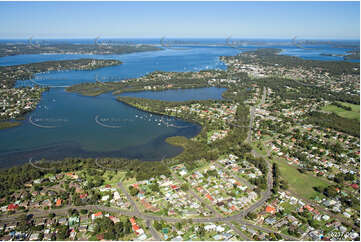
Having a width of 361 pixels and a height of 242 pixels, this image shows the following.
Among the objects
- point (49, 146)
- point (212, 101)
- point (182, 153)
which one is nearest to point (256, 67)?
point (212, 101)

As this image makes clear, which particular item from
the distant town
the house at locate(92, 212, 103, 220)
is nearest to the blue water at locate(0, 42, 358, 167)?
the distant town

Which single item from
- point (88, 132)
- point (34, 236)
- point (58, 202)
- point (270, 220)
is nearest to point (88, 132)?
point (88, 132)

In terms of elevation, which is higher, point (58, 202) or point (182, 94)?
point (182, 94)

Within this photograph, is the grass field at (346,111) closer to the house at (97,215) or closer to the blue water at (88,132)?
the blue water at (88,132)

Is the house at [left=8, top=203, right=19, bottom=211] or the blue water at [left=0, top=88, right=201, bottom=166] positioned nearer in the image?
the house at [left=8, top=203, right=19, bottom=211]

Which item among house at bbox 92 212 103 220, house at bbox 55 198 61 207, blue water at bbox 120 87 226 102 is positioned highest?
blue water at bbox 120 87 226 102

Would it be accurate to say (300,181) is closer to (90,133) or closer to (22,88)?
(90,133)

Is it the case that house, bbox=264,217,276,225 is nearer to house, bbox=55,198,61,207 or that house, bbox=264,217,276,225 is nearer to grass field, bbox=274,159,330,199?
grass field, bbox=274,159,330,199

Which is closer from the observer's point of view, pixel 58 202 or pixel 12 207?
pixel 12 207

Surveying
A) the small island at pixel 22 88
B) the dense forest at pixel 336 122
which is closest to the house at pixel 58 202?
the small island at pixel 22 88
